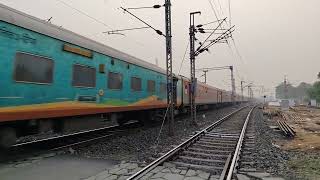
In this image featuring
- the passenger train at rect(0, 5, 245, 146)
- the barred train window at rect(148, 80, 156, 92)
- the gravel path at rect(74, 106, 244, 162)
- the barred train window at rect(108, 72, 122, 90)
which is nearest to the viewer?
the passenger train at rect(0, 5, 245, 146)

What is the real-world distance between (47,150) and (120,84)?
15.8 feet

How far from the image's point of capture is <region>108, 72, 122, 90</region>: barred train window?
13180mm

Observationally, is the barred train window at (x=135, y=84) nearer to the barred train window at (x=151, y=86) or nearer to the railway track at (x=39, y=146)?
the barred train window at (x=151, y=86)

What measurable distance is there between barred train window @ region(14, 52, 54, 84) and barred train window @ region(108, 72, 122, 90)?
371cm

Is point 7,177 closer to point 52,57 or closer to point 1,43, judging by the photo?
point 1,43

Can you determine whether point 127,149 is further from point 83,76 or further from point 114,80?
point 114,80

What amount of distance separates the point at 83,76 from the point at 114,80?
2.39 m

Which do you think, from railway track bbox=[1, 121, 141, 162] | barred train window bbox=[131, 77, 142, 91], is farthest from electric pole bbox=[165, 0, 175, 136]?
railway track bbox=[1, 121, 141, 162]

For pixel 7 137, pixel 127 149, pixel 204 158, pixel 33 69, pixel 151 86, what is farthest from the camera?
pixel 151 86

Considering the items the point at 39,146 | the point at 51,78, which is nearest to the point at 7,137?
the point at 51,78

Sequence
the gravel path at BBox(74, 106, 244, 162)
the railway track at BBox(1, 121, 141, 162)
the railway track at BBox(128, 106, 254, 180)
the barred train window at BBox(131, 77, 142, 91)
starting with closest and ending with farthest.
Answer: the railway track at BBox(128, 106, 254, 180) → the railway track at BBox(1, 121, 141, 162) → the gravel path at BBox(74, 106, 244, 162) → the barred train window at BBox(131, 77, 142, 91)

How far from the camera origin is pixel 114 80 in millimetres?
13531

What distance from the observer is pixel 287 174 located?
763 cm

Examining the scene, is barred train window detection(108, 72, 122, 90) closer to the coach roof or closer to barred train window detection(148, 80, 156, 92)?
the coach roof
